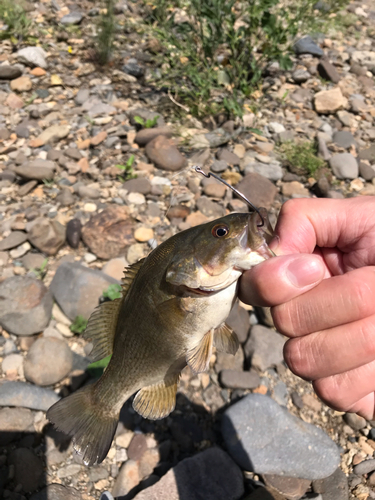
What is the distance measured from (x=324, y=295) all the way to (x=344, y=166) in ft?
12.8

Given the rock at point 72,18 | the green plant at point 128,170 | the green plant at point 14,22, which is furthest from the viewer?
the rock at point 72,18

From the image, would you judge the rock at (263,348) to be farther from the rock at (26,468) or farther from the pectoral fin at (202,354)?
the rock at (26,468)

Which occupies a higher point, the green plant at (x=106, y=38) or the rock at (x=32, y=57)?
the green plant at (x=106, y=38)

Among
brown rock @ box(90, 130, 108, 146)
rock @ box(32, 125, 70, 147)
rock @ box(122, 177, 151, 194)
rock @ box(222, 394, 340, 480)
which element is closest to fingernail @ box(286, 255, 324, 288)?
rock @ box(222, 394, 340, 480)

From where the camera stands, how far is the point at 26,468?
2877 mm

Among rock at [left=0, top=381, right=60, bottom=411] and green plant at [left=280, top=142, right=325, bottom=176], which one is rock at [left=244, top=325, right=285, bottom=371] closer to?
rock at [left=0, top=381, right=60, bottom=411]

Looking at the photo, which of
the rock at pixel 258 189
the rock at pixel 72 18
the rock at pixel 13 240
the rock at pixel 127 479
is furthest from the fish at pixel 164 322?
the rock at pixel 72 18

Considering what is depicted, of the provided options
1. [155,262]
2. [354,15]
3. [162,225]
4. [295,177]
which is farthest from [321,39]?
[155,262]

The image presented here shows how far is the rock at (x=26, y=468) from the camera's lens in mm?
2832

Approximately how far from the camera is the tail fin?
7.61ft

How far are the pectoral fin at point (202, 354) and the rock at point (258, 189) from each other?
2817 mm

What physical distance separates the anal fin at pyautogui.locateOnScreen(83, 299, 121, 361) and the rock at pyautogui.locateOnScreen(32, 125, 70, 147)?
12.6 feet

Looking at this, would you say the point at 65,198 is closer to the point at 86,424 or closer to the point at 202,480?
the point at 86,424

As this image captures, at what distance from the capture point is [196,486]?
2846mm
